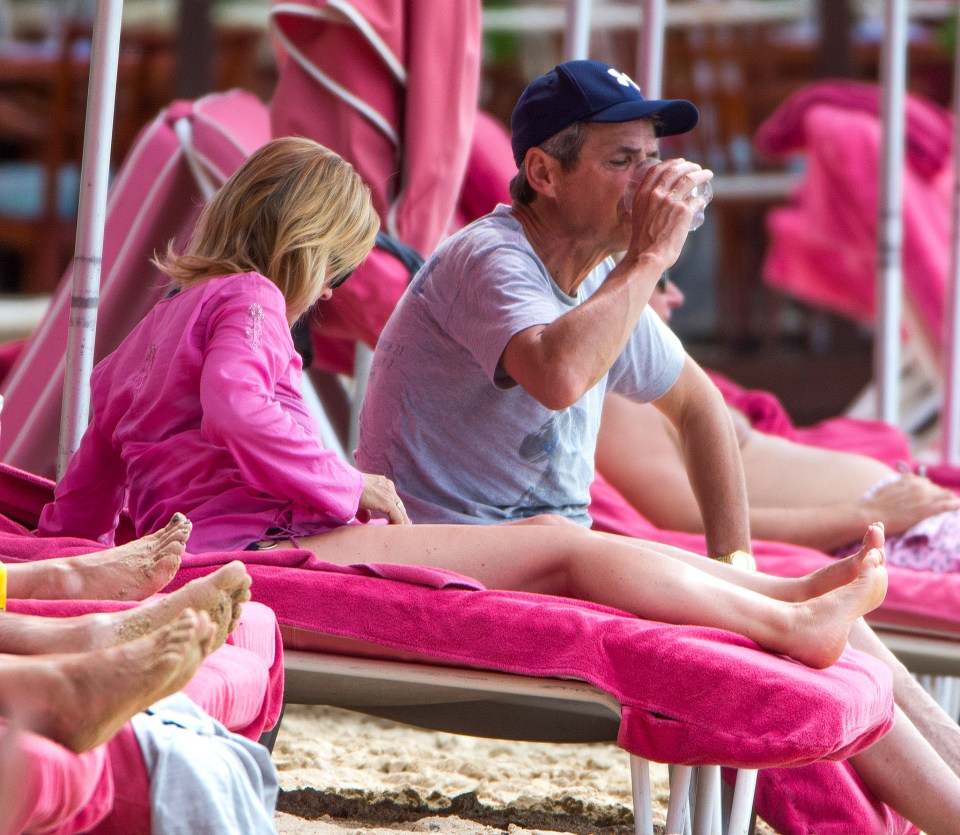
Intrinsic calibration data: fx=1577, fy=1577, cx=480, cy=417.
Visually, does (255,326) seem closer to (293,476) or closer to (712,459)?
(293,476)

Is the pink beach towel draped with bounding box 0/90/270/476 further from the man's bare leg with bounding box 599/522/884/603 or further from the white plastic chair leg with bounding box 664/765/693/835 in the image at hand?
the white plastic chair leg with bounding box 664/765/693/835

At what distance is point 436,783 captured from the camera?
2.34m

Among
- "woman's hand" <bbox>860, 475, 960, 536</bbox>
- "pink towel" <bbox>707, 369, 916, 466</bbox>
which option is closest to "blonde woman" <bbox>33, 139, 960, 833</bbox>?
"woman's hand" <bbox>860, 475, 960, 536</bbox>

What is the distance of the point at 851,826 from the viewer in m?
1.85

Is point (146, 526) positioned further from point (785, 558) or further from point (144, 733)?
point (785, 558)

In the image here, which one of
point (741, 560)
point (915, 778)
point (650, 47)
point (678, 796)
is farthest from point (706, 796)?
point (650, 47)

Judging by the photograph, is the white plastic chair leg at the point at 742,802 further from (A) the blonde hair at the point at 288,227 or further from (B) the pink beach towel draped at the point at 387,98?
(B) the pink beach towel draped at the point at 387,98

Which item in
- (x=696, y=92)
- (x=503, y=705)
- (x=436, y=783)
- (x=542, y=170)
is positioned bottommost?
(x=436, y=783)

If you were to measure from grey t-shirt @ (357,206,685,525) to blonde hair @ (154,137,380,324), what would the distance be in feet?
0.54

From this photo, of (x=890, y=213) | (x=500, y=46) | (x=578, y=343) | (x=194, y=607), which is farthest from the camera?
(x=500, y=46)

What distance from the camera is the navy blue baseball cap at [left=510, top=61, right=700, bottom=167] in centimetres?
199

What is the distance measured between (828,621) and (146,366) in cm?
83

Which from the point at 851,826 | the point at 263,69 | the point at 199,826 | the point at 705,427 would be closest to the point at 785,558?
the point at 705,427

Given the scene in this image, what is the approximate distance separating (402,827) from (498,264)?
2.39 feet
